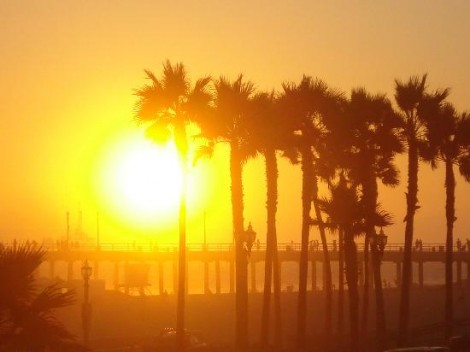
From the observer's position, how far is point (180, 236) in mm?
35781

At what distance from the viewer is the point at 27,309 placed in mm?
14469

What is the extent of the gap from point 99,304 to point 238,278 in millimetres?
34036

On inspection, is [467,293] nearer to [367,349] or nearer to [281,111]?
[367,349]

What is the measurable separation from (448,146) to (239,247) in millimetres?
12145

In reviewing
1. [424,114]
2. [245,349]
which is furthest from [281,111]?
[245,349]

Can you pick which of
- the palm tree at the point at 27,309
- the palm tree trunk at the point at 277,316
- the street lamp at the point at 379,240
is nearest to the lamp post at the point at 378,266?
the street lamp at the point at 379,240

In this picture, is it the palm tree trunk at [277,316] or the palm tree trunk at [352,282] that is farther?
the palm tree trunk at [277,316]

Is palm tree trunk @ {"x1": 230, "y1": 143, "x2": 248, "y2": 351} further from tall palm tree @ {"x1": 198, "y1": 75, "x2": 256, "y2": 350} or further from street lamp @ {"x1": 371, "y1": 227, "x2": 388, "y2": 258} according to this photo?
street lamp @ {"x1": 371, "y1": 227, "x2": 388, "y2": 258}

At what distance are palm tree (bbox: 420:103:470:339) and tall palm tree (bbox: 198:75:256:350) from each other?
8.68m

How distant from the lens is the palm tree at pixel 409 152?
41094 millimetres

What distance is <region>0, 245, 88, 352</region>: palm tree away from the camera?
14211 mm

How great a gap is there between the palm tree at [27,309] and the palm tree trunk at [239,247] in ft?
73.4

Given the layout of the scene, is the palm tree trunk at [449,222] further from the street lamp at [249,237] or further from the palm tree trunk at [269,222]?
the street lamp at [249,237]

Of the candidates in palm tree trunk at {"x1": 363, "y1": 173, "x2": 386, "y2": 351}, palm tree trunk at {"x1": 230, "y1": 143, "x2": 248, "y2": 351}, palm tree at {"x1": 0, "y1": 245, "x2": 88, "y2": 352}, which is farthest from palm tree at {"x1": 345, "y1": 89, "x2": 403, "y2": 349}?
palm tree at {"x1": 0, "y1": 245, "x2": 88, "y2": 352}
